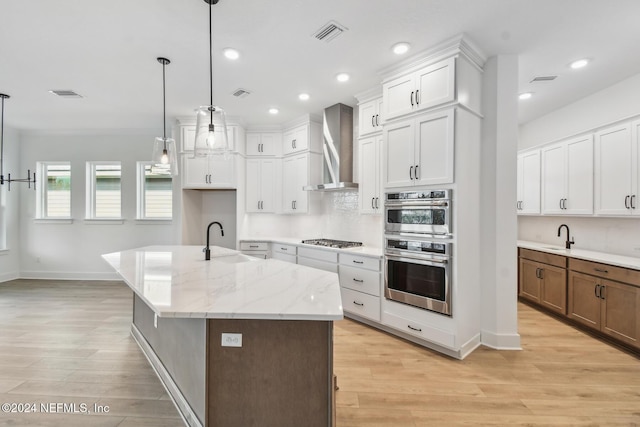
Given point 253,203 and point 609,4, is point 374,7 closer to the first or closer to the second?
point 609,4

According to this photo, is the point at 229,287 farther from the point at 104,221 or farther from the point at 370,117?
the point at 104,221

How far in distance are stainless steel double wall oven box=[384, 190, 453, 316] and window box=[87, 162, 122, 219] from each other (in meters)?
5.50

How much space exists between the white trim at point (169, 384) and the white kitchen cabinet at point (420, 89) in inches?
119

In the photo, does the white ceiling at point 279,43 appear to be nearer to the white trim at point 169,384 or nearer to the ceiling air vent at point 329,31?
the ceiling air vent at point 329,31

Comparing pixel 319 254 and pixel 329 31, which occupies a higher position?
pixel 329 31

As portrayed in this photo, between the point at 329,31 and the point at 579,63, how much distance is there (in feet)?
8.60

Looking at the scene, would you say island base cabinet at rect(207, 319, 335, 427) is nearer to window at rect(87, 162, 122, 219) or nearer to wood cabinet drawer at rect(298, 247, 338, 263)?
wood cabinet drawer at rect(298, 247, 338, 263)

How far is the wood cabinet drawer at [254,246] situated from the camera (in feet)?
16.1

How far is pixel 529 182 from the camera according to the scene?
15.1 ft

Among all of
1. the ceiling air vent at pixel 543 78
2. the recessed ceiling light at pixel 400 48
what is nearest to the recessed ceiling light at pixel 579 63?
the ceiling air vent at pixel 543 78

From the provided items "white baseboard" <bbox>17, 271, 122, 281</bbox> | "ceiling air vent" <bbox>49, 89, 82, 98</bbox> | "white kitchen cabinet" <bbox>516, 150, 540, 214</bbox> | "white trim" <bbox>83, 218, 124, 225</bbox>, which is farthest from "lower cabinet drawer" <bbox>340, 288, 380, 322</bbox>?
"white baseboard" <bbox>17, 271, 122, 281</bbox>

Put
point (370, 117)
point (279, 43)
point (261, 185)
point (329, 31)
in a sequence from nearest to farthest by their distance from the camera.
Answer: point (329, 31) < point (279, 43) < point (370, 117) < point (261, 185)

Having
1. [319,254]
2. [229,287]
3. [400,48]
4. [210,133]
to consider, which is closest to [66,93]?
[210,133]

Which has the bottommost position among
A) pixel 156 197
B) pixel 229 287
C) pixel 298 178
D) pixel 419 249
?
pixel 229 287
